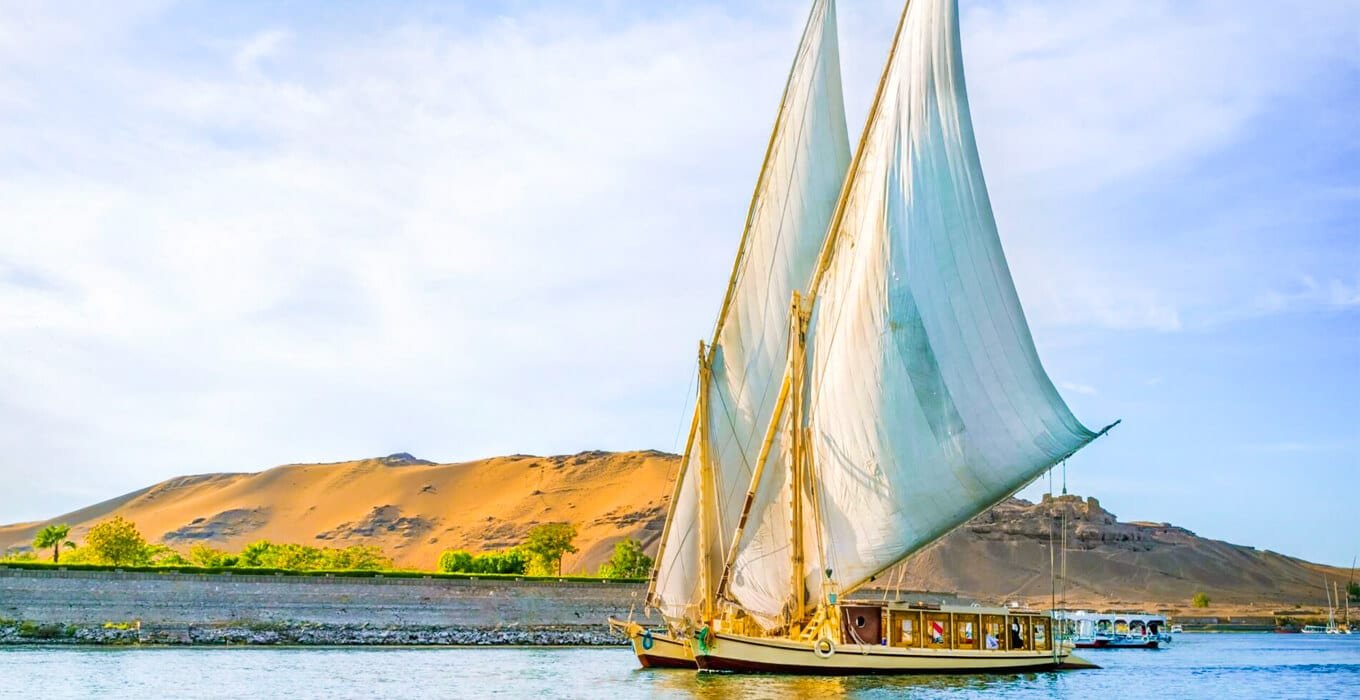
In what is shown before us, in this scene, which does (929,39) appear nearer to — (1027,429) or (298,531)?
(1027,429)

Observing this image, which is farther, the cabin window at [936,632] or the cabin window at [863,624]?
the cabin window at [936,632]

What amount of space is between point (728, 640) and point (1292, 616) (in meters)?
136

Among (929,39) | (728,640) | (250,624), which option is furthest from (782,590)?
(250,624)

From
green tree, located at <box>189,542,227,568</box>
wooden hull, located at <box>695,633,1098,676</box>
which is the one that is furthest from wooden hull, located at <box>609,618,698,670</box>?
green tree, located at <box>189,542,227,568</box>

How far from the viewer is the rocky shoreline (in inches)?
1940

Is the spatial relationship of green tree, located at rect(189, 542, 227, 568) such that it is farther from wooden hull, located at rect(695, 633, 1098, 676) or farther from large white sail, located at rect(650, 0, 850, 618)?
wooden hull, located at rect(695, 633, 1098, 676)

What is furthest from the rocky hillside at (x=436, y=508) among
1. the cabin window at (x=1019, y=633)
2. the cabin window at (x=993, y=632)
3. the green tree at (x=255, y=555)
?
the cabin window at (x=993, y=632)

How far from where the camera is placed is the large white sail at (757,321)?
35.8 metres

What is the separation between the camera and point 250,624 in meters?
53.2

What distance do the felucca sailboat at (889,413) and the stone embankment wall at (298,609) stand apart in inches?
531

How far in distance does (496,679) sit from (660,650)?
4275 millimetres

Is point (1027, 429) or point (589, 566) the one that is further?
point (589, 566)

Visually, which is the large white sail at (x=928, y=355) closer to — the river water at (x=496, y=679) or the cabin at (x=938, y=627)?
the cabin at (x=938, y=627)

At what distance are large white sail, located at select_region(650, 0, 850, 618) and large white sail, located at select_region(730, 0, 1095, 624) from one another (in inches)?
126
